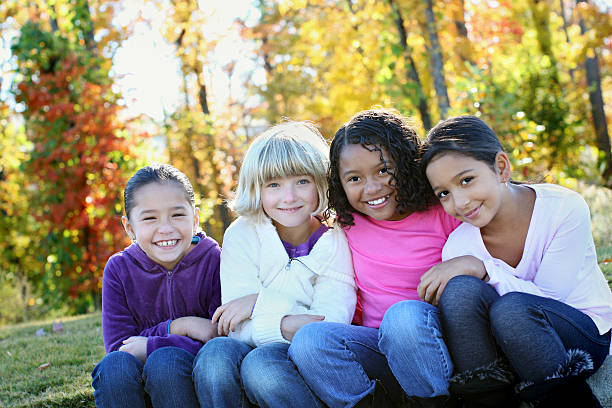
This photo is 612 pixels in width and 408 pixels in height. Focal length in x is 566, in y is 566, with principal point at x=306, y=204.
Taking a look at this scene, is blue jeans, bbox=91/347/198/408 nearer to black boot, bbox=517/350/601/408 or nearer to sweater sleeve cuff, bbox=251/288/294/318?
sweater sleeve cuff, bbox=251/288/294/318

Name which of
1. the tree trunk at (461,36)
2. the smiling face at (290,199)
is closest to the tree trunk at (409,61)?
the tree trunk at (461,36)

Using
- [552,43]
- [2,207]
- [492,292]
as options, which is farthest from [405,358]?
[552,43]

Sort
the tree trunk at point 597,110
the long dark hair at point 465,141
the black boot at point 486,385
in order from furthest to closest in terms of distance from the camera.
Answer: the tree trunk at point 597,110 < the long dark hair at point 465,141 < the black boot at point 486,385

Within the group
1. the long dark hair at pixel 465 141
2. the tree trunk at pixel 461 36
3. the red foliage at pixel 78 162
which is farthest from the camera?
the tree trunk at pixel 461 36

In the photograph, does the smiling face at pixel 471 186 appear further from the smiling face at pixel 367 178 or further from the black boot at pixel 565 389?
the black boot at pixel 565 389

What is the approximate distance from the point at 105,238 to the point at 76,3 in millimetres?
2732

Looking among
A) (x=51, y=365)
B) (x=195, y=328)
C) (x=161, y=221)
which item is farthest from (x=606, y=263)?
(x=51, y=365)

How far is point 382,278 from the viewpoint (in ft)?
7.60

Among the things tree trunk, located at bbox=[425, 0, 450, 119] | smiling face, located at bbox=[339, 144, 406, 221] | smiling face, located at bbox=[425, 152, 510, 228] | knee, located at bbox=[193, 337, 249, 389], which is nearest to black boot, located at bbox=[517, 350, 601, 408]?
smiling face, located at bbox=[425, 152, 510, 228]

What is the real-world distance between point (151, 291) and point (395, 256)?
42.1 inches

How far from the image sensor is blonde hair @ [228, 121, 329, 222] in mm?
2430

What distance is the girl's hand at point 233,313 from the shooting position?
88.1 inches

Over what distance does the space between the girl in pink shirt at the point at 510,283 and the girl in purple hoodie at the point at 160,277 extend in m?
0.99

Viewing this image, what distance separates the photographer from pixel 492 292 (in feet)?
6.52
